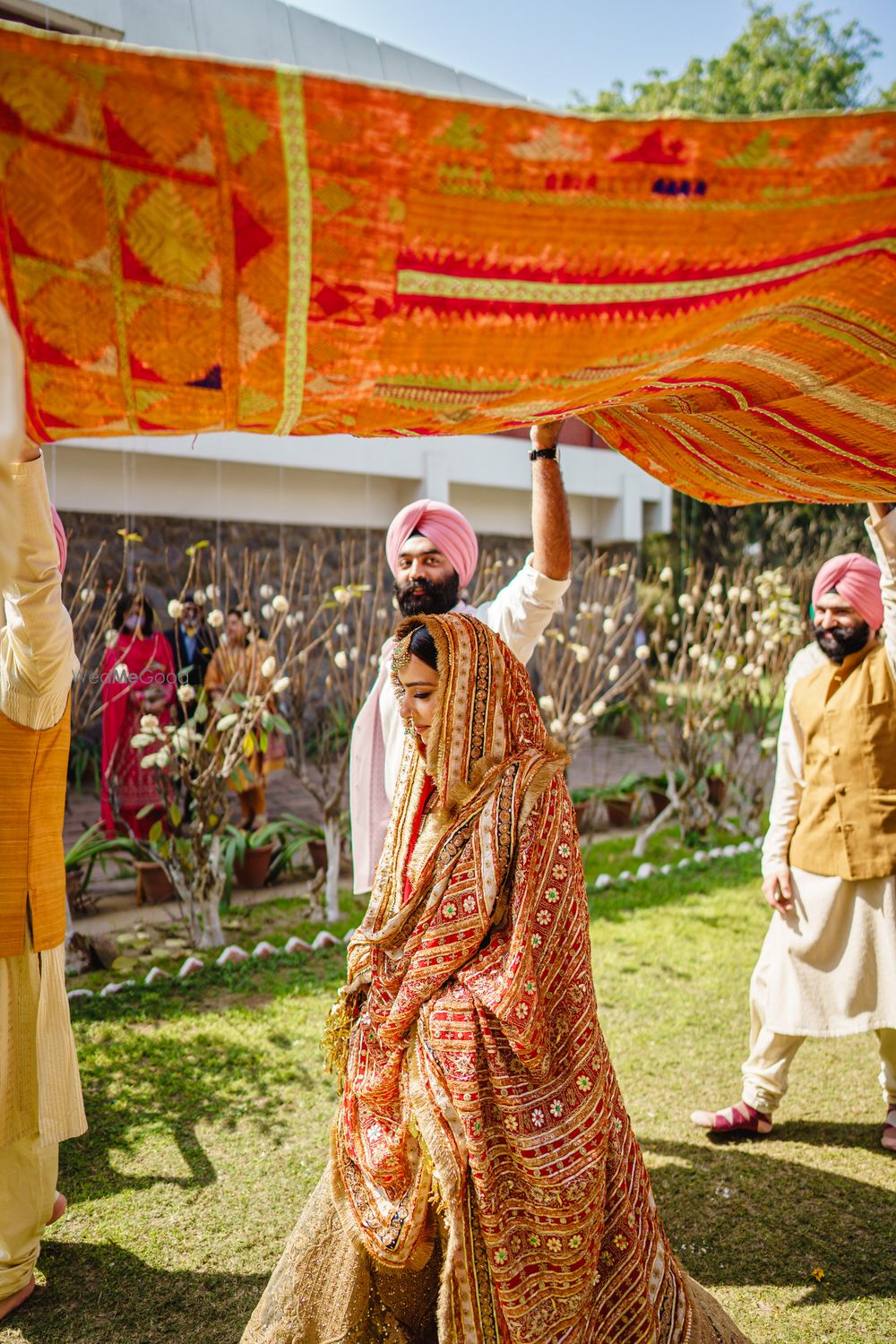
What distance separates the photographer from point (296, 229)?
1213mm

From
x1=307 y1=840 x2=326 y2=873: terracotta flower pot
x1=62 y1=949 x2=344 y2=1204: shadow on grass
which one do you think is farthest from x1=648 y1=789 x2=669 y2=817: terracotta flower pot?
x1=62 y1=949 x2=344 y2=1204: shadow on grass

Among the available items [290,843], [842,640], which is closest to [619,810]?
[290,843]

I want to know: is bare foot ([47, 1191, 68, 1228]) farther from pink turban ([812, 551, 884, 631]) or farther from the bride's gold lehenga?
pink turban ([812, 551, 884, 631])

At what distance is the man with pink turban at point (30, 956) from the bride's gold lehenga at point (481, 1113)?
30.4 inches

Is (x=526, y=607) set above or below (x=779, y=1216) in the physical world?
above

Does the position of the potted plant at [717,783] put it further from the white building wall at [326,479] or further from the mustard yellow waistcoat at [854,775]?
the mustard yellow waistcoat at [854,775]

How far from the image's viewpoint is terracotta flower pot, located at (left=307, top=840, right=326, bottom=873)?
6516 mm

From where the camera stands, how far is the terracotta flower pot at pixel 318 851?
6516 millimetres

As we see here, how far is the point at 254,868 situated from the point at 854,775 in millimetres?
4167

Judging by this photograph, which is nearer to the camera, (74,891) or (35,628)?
(35,628)

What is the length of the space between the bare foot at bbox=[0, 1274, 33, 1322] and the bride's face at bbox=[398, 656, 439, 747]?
181 centimetres

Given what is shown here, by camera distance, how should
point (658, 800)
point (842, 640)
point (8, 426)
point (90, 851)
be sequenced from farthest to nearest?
1. point (658, 800)
2. point (90, 851)
3. point (842, 640)
4. point (8, 426)

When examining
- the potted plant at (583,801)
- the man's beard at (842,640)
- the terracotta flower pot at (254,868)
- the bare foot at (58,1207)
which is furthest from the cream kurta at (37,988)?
the potted plant at (583,801)

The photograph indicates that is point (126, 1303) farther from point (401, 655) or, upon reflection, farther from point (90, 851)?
point (90, 851)
